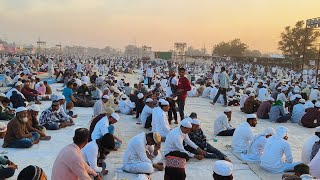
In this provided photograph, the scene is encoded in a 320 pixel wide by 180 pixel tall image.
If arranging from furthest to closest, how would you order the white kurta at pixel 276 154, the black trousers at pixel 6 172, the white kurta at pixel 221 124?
the white kurta at pixel 221 124, the white kurta at pixel 276 154, the black trousers at pixel 6 172

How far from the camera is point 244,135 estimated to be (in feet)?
21.4

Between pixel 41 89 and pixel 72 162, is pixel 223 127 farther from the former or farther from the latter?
pixel 41 89

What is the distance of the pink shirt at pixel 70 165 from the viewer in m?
3.37

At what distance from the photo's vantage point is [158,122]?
23.0 ft

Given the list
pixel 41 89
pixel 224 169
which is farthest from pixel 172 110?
pixel 224 169

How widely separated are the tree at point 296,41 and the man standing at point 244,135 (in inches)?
1175

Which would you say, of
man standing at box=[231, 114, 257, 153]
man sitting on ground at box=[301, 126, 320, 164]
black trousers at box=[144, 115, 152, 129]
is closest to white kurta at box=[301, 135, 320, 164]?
man sitting on ground at box=[301, 126, 320, 164]

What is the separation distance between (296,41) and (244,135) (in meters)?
32.4

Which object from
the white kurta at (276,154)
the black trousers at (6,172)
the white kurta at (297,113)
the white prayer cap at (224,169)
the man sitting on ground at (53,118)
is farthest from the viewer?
the white kurta at (297,113)

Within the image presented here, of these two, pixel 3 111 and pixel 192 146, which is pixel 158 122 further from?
pixel 3 111

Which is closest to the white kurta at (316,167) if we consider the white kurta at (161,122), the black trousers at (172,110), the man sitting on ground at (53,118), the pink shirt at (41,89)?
the white kurta at (161,122)

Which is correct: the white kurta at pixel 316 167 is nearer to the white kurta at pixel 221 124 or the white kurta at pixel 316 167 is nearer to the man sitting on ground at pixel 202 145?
the man sitting on ground at pixel 202 145

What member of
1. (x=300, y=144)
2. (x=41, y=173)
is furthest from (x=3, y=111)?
(x=300, y=144)

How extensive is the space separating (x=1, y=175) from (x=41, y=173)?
87.6 inches
